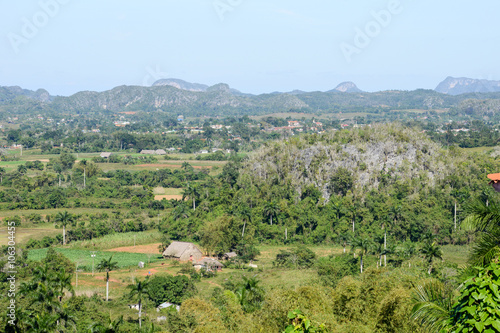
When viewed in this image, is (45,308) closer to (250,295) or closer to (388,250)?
(250,295)

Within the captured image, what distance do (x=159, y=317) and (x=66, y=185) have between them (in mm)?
48454

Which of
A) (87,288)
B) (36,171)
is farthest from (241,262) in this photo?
(36,171)

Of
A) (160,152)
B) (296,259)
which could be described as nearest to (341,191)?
(296,259)

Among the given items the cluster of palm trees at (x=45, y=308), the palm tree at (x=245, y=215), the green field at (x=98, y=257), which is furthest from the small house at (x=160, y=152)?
the cluster of palm trees at (x=45, y=308)

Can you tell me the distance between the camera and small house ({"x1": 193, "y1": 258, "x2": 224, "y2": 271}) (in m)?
37.7

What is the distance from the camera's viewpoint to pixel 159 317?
26609mm

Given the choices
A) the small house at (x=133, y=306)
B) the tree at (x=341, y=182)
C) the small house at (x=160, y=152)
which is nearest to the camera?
the small house at (x=133, y=306)

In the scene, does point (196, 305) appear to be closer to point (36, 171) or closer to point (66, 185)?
point (66, 185)

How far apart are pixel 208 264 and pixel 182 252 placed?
15.0 ft

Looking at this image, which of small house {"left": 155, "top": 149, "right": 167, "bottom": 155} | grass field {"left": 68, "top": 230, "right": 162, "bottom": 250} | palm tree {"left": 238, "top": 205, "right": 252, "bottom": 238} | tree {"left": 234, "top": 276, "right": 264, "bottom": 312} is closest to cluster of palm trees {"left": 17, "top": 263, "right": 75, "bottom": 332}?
tree {"left": 234, "top": 276, "right": 264, "bottom": 312}

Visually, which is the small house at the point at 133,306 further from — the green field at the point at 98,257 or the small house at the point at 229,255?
the small house at the point at 229,255

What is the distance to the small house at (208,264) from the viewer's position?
124 feet

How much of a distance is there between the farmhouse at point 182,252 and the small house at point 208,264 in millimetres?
2801

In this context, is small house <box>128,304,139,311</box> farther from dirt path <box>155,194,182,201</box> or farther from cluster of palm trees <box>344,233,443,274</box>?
dirt path <box>155,194,182,201</box>
